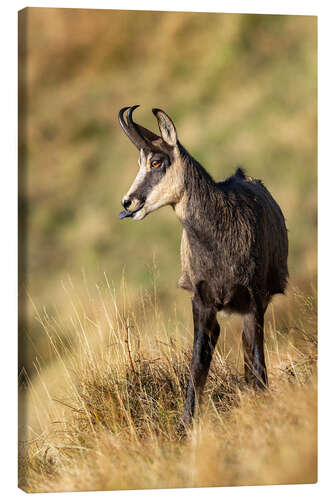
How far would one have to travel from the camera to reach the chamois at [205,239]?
805cm

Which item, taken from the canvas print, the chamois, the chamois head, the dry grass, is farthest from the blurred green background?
the chamois head

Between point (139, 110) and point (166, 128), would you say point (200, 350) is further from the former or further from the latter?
point (139, 110)

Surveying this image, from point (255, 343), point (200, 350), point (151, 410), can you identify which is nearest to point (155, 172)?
point (200, 350)

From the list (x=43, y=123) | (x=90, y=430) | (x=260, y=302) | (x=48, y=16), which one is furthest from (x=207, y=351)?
(x=48, y=16)

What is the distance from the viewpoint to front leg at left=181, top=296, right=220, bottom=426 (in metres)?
8.27

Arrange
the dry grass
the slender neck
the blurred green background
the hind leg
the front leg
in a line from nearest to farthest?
1. the dry grass
2. the slender neck
3. the front leg
4. the hind leg
5. the blurred green background

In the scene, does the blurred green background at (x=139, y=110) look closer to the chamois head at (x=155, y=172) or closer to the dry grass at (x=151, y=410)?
the dry grass at (x=151, y=410)

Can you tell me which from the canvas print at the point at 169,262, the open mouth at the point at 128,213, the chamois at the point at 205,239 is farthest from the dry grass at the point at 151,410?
the open mouth at the point at 128,213

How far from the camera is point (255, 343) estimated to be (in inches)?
333

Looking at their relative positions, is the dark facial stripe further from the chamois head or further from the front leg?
the front leg

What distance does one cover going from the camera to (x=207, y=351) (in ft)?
27.4

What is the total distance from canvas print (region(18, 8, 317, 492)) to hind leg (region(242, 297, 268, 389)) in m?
0.01

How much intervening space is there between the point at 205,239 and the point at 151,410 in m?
1.48

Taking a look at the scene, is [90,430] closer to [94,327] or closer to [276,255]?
[94,327]
